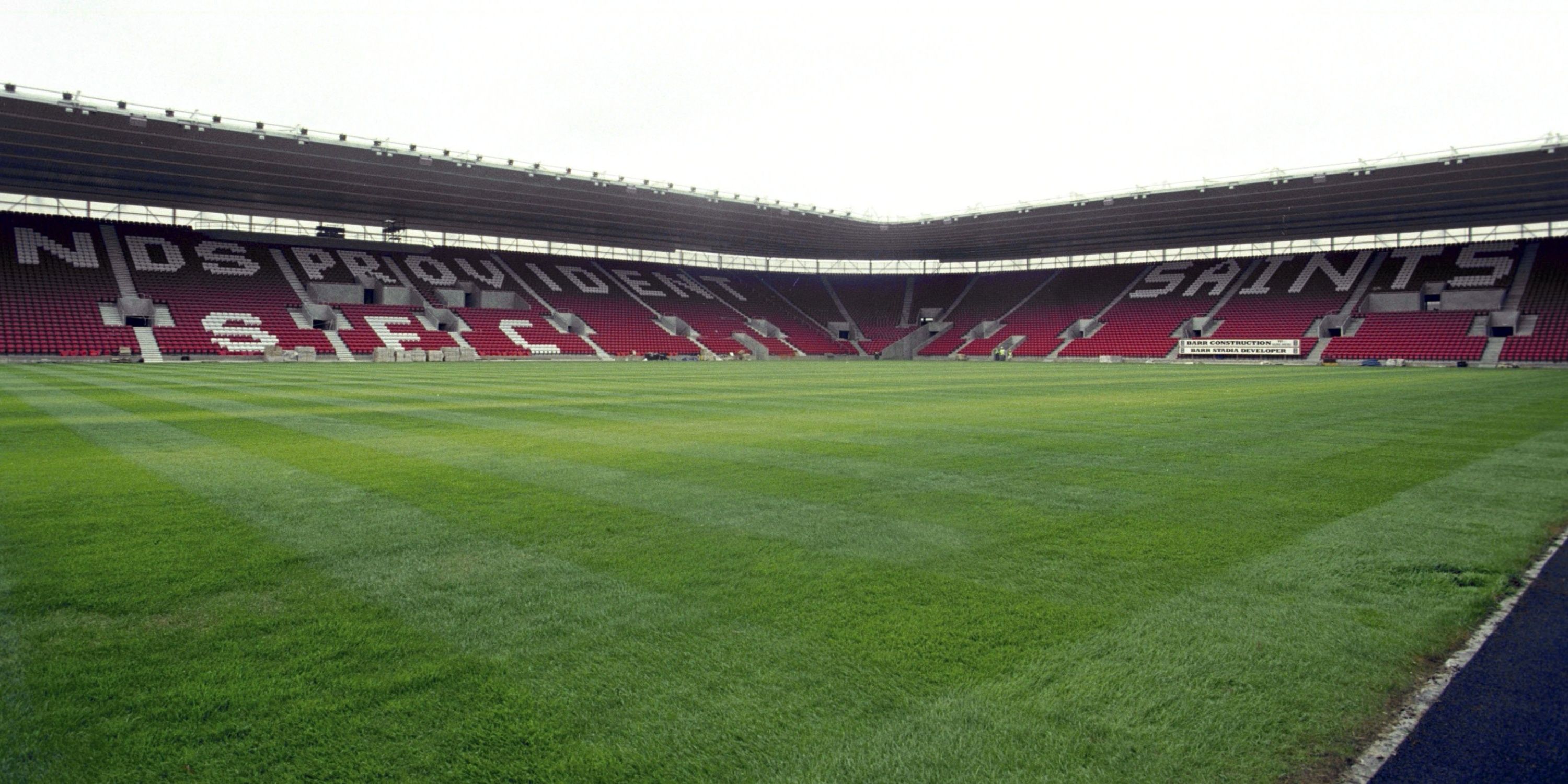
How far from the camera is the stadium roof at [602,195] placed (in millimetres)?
32250

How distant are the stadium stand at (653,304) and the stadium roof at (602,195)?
→ 8.44 feet

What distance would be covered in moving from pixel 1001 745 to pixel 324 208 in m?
50.1

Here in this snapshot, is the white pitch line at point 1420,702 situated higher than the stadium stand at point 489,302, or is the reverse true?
the stadium stand at point 489,302

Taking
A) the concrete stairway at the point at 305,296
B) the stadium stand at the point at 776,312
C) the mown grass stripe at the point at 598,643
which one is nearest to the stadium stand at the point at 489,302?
the concrete stairway at the point at 305,296

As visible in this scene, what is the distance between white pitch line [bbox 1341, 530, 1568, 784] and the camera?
7.32 feet

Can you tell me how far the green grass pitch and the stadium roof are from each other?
3088 centimetres

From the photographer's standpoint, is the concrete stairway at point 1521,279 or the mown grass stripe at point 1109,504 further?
the concrete stairway at point 1521,279

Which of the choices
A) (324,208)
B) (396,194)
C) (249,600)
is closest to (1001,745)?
(249,600)

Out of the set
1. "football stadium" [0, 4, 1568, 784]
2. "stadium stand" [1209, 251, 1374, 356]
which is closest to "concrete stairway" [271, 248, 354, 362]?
"football stadium" [0, 4, 1568, 784]

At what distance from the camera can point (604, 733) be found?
2.35 m

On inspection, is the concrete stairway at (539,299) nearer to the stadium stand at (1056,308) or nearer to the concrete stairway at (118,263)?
the concrete stairway at (118,263)

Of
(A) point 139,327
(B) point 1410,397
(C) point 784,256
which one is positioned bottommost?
(B) point 1410,397

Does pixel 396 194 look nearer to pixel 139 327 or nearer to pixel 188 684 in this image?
pixel 139 327

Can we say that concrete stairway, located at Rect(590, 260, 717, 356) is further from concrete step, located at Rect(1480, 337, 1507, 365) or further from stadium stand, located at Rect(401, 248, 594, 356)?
concrete step, located at Rect(1480, 337, 1507, 365)
